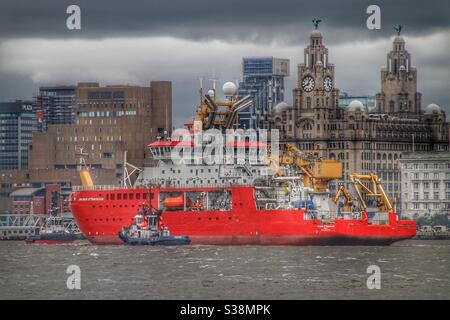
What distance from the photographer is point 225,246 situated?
122625 millimetres

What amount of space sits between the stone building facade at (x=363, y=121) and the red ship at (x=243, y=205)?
47518 mm

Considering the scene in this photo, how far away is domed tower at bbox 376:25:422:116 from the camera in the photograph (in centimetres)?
18975

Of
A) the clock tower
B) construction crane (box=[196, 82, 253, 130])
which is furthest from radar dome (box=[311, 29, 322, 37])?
construction crane (box=[196, 82, 253, 130])

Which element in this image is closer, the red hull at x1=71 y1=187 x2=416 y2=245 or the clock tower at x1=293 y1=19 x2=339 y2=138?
the red hull at x1=71 y1=187 x2=416 y2=245

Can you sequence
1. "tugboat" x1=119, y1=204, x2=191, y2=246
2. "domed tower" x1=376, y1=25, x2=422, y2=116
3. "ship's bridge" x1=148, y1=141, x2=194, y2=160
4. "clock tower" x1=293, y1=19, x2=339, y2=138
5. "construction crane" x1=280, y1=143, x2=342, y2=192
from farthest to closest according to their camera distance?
"domed tower" x1=376, y1=25, x2=422, y2=116 < "clock tower" x1=293, y1=19, x2=339, y2=138 < "ship's bridge" x1=148, y1=141, x2=194, y2=160 < "construction crane" x1=280, y1=143, x2=342, y2=192 < "tugboat" x1=119, y1=204, x2=191, y2=246

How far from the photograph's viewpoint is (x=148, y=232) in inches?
4843

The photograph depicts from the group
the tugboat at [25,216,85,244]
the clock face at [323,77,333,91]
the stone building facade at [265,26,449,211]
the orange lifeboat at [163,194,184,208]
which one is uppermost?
the clock face at [323,77,333,91]

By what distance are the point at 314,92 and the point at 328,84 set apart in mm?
1843

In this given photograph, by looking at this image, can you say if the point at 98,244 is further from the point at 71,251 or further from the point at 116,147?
the point at 116,147

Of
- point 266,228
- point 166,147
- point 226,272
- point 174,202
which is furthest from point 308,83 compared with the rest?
point 226,272

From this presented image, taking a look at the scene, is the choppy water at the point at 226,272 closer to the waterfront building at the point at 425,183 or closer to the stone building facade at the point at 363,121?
the waterfront building at the point at 425,183

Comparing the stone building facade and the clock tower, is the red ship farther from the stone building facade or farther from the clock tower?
the clock tower

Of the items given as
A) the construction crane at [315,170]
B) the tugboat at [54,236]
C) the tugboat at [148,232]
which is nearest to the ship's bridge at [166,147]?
the tugboat at [148,232]

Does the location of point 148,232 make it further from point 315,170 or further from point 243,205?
point 315,170
